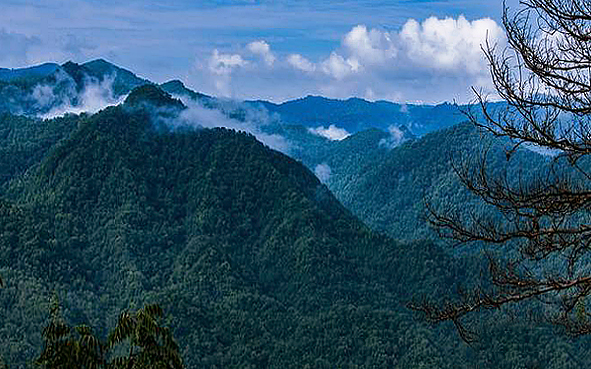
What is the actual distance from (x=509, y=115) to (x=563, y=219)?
52.5 inches

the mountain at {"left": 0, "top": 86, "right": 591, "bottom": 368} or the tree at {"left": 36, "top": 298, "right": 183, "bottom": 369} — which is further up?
the tree at {"left": 36, "top": 298, "right": 183, "bottom": 369}

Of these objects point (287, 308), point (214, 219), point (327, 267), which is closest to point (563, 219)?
point (287, 308)

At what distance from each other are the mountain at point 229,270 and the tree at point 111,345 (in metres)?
106

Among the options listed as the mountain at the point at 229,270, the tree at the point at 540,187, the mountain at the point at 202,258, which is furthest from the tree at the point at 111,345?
the mountain at the point at 202,258

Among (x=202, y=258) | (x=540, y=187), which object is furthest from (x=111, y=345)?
(x=202, y=258)

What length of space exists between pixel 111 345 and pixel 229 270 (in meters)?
149

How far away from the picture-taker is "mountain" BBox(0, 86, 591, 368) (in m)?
120

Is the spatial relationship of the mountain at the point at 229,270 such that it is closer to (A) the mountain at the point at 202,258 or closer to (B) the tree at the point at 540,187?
(A) the mountain at the point at 202,258

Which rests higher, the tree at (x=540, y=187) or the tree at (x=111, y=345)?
the tree at (x=540, y=187)

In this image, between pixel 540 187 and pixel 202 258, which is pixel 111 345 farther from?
pixel 202 258

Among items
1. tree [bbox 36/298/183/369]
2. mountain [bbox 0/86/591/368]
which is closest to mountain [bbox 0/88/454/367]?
mountain [bbox 0/86/591/368]

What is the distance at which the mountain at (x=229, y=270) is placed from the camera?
12050cm

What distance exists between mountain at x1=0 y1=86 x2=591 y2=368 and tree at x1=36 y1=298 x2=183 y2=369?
346 feet

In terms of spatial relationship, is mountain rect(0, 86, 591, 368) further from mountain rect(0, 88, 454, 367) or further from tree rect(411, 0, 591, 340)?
tree rect(411, 0, 591, 340)
